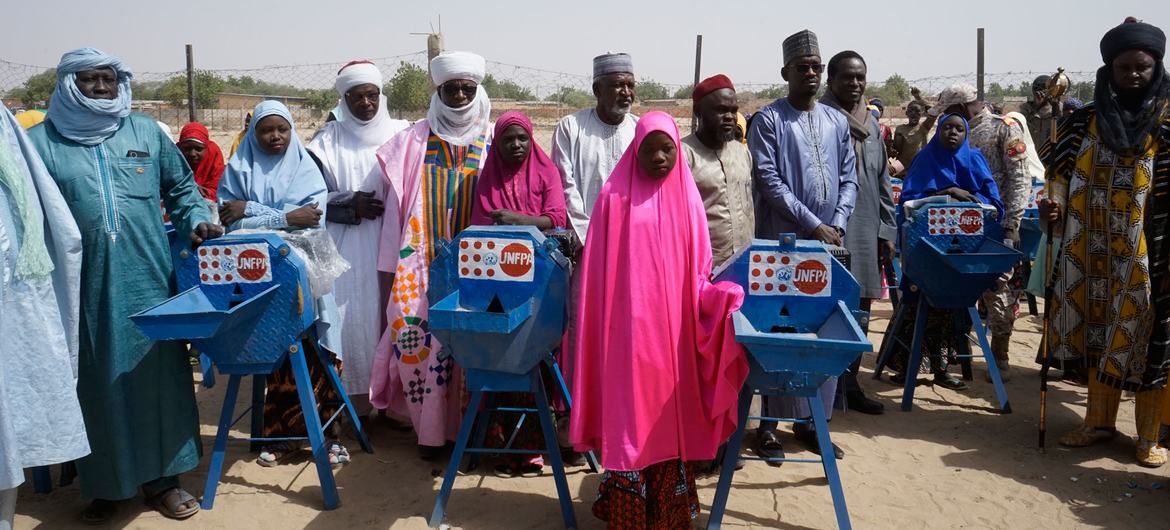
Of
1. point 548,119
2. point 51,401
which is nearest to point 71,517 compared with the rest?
point 51,401

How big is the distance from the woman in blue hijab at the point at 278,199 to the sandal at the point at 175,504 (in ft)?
1.99

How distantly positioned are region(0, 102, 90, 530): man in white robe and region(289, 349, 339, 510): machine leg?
3.04 feet

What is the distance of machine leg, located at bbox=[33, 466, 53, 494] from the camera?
425 cm

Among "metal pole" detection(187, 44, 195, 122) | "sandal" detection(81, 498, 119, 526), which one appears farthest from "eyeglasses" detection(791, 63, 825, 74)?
"metal pole" detection(187, 44, 195, 122)

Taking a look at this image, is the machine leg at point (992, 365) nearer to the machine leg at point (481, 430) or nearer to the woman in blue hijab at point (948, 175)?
the woman in blue hijab at point (948, 175)

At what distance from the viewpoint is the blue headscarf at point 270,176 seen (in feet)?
14.4

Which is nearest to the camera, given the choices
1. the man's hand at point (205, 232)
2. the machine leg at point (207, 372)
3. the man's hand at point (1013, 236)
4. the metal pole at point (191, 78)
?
the man's hand at point (205, 232)

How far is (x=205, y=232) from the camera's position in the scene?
395 centimetres

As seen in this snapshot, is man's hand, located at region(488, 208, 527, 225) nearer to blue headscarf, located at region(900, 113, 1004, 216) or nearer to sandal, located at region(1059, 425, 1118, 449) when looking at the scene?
blue headscarf, located at region(900, 113, 1004, 216)

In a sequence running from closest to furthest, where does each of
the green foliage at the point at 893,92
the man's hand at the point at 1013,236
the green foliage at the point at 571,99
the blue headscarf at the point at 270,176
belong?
the blue headscarf at the point at 270,176, the man's hand at the point at 1013,236, the green foliage at the point at 571,99, the green foliage at the point at 893,92

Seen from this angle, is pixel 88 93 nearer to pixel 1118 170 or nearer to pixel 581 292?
pixel 581 292

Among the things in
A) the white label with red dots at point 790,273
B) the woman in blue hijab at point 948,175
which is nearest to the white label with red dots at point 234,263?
the white label with red dots at point 790,273

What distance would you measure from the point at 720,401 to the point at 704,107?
1.55 m

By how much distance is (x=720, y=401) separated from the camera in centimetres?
339
